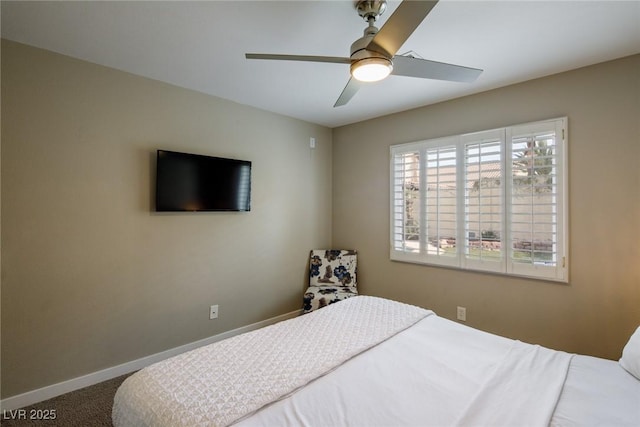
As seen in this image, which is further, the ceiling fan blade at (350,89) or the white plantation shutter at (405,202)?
the white plantation shutter at (405,202)

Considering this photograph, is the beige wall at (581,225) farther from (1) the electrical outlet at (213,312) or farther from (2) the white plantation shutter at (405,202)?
(1) the electrical outlet at (213,312)

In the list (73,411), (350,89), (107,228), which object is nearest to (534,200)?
(350,89)

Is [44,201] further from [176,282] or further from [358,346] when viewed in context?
[358,346]

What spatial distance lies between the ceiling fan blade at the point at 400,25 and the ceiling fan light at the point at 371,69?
0.05 meters

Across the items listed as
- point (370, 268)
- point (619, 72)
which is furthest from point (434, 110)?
point (370, 268)

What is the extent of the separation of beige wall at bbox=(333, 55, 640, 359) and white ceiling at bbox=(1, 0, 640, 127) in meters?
0.20

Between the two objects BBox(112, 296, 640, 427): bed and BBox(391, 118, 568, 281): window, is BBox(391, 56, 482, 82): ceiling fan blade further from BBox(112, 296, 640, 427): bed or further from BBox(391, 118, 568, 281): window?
BBox(112, 296, 640, 427): bed

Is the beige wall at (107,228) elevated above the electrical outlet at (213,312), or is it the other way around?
the beige wall at (107,228)

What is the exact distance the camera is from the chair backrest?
372 cm

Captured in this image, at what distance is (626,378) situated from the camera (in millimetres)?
1322

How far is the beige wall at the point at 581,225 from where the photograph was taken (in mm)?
2176

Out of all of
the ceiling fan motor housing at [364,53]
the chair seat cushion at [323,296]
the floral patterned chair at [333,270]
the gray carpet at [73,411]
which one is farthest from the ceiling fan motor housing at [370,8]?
the gray carpet at [73,411]

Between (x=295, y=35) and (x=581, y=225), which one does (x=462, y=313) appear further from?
(x=295, y=35)

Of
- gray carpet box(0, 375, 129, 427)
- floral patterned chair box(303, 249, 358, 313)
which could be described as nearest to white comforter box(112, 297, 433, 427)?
gray carpet box(0, 375, 129, 427)
